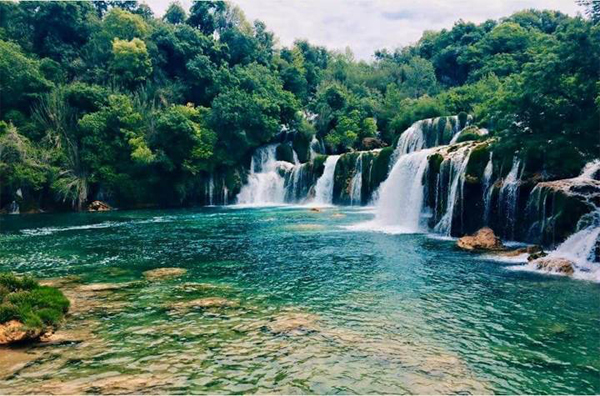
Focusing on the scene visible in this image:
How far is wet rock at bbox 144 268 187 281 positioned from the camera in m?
14.4

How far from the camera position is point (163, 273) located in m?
14.9

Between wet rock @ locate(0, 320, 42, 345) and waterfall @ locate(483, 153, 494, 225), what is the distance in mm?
18286

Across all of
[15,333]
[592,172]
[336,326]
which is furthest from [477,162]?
[15,333]

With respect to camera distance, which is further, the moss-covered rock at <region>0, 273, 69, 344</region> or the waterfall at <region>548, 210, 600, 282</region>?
the waterfall at <region>548, 210, 600, 282</region>

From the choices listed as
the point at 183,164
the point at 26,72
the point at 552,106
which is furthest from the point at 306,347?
the point at 26,72

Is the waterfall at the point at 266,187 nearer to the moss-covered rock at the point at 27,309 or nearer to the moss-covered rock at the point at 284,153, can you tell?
the moss-covered rock at the point at 284,153

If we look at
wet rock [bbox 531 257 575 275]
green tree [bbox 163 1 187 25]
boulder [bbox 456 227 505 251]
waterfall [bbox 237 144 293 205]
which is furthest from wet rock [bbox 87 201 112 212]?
green tree [bbox 163 1 187 25]

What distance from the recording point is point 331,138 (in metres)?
49.0

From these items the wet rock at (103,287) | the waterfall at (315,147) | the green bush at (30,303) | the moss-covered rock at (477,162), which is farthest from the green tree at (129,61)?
the green bush at (30,303)

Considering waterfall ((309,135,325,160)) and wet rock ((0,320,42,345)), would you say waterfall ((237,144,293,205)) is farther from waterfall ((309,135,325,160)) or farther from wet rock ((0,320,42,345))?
wet rock ((0,320,42,345))

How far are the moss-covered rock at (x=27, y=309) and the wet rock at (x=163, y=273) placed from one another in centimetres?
A: 369

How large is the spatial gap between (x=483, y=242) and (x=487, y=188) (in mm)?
3658

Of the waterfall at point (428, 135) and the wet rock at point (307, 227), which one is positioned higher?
the waterfall at point (428, 135)

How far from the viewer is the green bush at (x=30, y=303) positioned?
9203 millimetres
